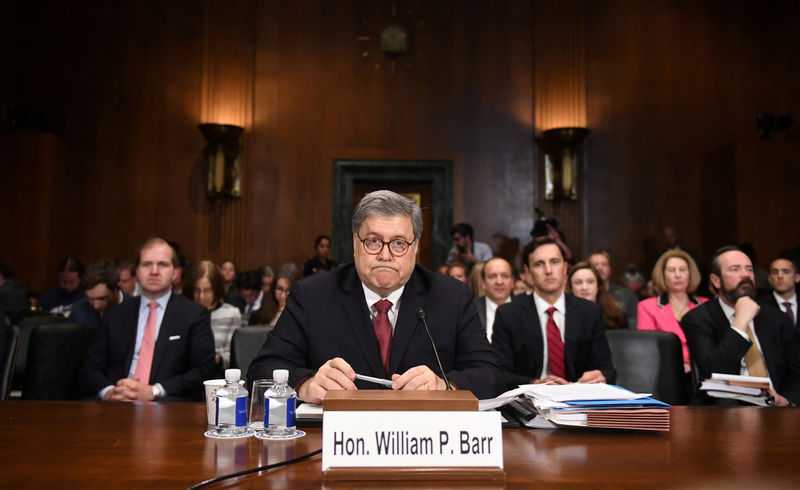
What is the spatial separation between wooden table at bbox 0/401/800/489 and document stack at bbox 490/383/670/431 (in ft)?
0.09

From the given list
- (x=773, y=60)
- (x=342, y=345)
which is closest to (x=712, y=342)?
(x=342, y=345)

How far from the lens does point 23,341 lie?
3.32 metres

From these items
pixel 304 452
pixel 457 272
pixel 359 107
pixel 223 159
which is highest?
pixel 359 107

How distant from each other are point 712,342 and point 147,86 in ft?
23.6

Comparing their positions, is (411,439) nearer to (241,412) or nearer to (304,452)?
(304,452)

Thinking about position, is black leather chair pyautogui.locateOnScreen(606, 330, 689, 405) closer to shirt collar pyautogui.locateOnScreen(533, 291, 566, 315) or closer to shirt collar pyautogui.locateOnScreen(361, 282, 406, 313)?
shirt collar pyautogui.locateOnScreen(533, 291, 566, 315)

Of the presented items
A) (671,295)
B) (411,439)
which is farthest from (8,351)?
(671,295)

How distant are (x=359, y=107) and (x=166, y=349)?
5607mm

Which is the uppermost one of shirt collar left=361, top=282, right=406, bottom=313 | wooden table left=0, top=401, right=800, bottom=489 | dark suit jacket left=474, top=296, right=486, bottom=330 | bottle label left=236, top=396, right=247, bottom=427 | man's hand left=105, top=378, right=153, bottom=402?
shirt collar left=361, top=282, right=406, bottom=313

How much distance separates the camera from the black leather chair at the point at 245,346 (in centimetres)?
289

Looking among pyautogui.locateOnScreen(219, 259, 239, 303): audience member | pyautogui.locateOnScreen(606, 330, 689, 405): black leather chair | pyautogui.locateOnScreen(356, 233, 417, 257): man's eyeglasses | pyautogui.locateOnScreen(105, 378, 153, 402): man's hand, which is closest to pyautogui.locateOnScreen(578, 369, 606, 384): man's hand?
pyautogui.locateOnScreen(606, 330, 689, 405): black leather chair

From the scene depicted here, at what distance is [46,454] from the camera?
1.41 meters

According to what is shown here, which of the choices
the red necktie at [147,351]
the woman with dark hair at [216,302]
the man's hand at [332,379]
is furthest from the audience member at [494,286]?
the man's hand at [332,379]

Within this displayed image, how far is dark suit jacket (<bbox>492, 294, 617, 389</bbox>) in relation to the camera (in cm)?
311
